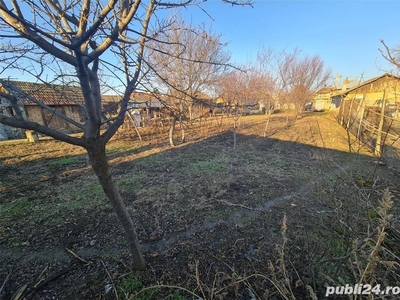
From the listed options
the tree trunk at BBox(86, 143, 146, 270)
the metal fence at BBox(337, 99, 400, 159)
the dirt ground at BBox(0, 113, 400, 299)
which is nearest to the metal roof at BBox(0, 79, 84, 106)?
the tree trunk at BBox(86, 143, 146, 270)

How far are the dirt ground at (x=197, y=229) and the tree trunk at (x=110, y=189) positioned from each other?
218 mm

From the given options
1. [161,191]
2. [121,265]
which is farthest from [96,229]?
[161,191]

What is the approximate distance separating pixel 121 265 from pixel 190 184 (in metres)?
2.71

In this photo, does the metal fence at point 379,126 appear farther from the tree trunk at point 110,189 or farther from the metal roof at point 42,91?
the metal roof at point 42,91

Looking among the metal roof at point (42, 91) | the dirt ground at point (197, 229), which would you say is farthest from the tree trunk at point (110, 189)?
the metal roof at point (42, 91)

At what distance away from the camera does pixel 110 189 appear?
1.89 meters

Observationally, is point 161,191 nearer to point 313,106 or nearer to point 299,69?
point 299,69

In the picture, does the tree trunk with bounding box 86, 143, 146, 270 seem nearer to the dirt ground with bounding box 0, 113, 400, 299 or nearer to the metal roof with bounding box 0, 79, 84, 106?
the dirt ground with bounding box 0, 113, 400, 299

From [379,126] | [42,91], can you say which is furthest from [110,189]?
[379,126]

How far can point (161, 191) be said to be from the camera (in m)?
4.59

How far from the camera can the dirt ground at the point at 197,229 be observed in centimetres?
198

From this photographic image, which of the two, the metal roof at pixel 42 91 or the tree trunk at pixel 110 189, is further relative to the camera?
the tree trunk at pixel 110 189

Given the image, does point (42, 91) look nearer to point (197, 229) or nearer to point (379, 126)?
point (197, 229)

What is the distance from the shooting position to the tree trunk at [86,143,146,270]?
174 centimetres
